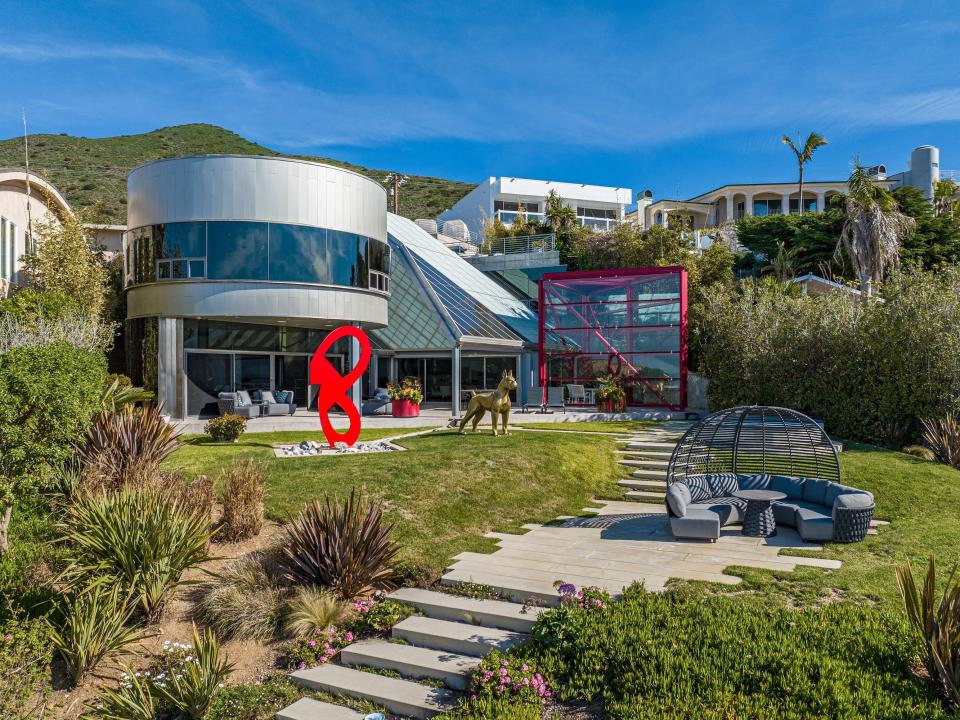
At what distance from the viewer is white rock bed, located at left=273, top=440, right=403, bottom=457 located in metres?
14.0

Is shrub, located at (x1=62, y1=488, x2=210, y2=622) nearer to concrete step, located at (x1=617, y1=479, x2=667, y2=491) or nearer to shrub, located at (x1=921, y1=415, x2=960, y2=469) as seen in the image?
concrete step, located at (x1=617, y1=479, x2=667, y2=491)

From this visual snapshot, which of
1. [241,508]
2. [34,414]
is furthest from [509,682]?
[34,414]

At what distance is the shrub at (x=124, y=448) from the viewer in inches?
386

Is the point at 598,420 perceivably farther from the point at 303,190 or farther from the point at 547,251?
the point at 547,251

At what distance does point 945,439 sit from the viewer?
15016 millimetres

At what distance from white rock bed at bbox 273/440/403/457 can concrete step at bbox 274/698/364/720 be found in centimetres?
786

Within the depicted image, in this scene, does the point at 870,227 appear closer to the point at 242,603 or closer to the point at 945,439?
the point at 945,439

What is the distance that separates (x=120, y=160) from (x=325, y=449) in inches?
2674

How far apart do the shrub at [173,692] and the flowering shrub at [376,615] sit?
4.47ft

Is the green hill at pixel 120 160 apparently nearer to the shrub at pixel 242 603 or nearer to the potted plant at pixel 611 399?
the potted plant at pixel 611 399

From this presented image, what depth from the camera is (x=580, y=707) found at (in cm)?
557

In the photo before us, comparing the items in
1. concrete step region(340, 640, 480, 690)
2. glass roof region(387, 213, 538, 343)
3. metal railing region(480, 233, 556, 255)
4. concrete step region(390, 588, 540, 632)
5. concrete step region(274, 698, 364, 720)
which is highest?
metal railing region(480, 233, 556, 255)

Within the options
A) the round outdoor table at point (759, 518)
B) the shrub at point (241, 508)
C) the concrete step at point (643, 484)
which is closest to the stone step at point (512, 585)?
the shrub at point (241, 508)

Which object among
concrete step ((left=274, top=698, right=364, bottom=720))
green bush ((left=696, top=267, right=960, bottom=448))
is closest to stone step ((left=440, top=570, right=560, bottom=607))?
concrete step ((left=274, top=698, right=364, bottom=720))
